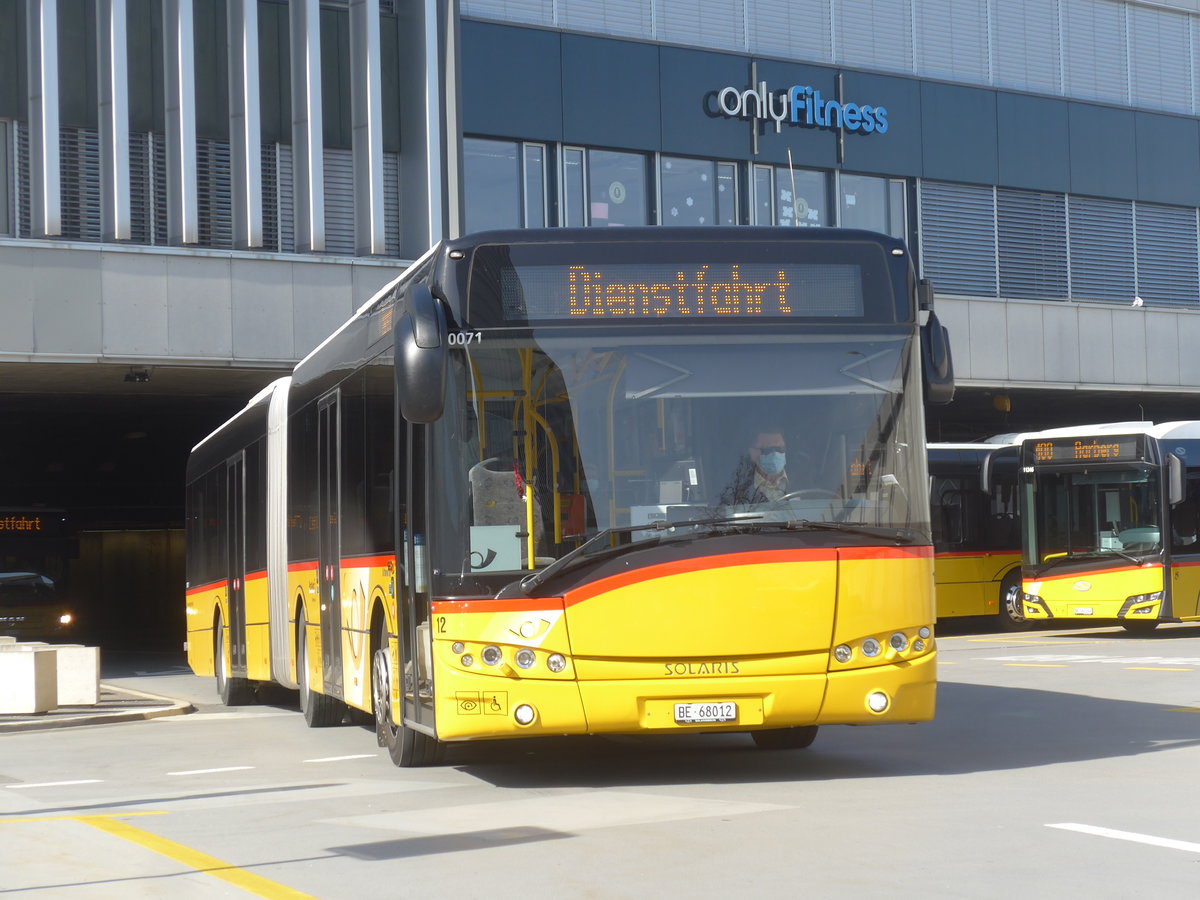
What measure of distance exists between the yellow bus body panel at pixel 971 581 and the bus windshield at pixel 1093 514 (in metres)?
3.01

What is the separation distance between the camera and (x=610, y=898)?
677 cm

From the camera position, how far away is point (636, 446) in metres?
9.91

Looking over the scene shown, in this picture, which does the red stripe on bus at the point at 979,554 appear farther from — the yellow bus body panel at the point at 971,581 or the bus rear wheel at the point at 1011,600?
the bus rear wheel at the point at 1011,600

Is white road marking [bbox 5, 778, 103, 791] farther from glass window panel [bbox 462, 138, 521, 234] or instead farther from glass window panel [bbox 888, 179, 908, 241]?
glass window panel [bbox 888, 179, 908, 241]

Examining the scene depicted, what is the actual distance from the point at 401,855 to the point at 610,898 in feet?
4.84

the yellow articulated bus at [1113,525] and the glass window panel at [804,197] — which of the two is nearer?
the yellow articulated bus at [1113,525]

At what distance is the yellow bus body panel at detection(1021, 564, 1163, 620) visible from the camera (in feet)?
84.8

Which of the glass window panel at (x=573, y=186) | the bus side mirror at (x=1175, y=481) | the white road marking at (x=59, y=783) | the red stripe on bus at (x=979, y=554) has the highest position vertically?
the glass window panel at (x=573, y=186)

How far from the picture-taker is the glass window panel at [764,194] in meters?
33.3

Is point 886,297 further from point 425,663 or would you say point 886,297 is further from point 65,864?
point 65,864

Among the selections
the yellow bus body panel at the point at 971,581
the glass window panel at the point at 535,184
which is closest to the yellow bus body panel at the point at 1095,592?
the yellow bus body panel at the point at 971,581

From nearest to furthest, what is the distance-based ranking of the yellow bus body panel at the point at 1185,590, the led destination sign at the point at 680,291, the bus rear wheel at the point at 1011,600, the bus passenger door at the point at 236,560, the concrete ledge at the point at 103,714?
the led destination sign at the point at 680,291
the concrete ledge at the point at 103,714
the bus passenger door at the point at 236,560
the yellow bus body panel at the point at 1185,590
the bus rear wheel at the point at 1011,600

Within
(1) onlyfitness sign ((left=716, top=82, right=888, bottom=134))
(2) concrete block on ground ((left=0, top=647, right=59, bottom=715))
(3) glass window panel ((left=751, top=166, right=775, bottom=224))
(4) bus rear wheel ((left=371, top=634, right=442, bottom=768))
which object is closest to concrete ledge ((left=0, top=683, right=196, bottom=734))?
(2) concrete block on ground ((left=0, top=647, right=59, bottom=715))

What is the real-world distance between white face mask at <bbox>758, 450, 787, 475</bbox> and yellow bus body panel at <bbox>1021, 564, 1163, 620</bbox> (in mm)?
17257
